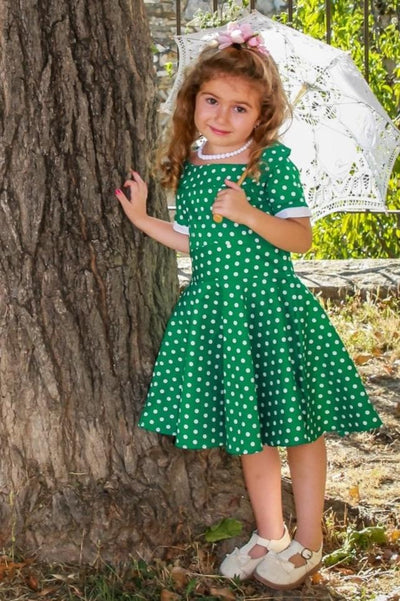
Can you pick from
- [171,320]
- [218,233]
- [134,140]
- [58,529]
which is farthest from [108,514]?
[134,140]

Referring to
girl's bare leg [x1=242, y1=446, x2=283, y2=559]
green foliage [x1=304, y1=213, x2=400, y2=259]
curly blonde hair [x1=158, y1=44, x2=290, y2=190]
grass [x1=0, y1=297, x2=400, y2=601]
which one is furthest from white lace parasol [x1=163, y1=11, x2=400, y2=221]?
green foliage [x1=304, y1=213, x2=400, y2=259]

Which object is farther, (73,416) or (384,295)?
(384,295)

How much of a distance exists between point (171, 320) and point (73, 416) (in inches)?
14.3

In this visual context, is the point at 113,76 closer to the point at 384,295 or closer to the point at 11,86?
the point at 11,86

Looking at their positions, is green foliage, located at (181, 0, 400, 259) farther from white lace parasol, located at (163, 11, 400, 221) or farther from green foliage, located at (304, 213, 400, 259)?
white lace parasol, located at (163, 11, 400, 221)

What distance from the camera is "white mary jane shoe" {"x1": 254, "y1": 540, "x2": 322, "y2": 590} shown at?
2.95 metres

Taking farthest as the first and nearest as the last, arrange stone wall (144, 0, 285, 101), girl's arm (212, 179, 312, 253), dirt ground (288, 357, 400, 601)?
1. stone wall (144, 0, 285, 101)
2. dirt ground (288, 357, 400, 601)
3. girl's arm (212, 179, 312, 253)

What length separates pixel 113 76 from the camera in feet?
9.56

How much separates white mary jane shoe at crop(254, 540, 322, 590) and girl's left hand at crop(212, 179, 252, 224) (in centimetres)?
89

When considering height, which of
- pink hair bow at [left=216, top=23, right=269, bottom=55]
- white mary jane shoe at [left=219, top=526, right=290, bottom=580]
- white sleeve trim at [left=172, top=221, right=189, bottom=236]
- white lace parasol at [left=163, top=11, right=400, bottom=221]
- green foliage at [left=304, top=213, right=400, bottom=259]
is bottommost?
green foliage at [left=304, top=213, right=400, bottom=259]

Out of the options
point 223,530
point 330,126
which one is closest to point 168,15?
point 330,126

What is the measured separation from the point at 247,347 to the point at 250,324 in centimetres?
8

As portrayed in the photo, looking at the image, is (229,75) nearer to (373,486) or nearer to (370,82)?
(373,486)

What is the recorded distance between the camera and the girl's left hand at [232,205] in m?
2.82
